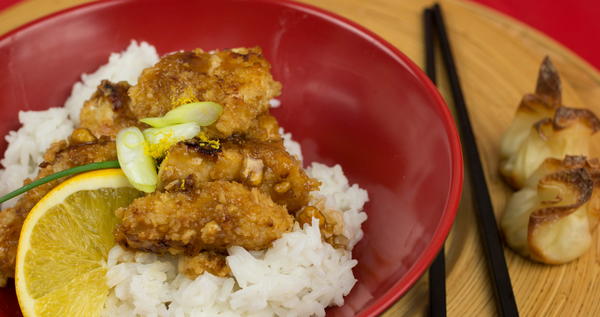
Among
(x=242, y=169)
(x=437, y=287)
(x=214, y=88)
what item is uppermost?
(x=214, y=88)

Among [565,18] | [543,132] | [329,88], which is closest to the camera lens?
[543,132]

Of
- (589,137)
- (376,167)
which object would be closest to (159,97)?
(376,167)

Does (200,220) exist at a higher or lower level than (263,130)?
lower

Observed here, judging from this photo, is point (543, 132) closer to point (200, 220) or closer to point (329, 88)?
point (329, 88)

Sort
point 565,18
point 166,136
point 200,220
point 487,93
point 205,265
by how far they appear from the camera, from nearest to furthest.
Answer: point 200,220 → point 205,265 → point 166,136 → point 487,93 → point 565,18

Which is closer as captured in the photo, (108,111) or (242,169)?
(242,169)

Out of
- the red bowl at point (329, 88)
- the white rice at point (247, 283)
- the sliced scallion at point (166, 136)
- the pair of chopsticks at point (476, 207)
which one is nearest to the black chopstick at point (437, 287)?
the pair of chopsticks at point (476, 207)

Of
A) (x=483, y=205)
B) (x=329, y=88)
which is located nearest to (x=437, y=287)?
(x=483, y=205)

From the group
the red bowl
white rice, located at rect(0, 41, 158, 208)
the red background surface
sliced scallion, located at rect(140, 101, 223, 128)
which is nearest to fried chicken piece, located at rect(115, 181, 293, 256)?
sliced scallion, located at rect(140, 101, 223, 128)
